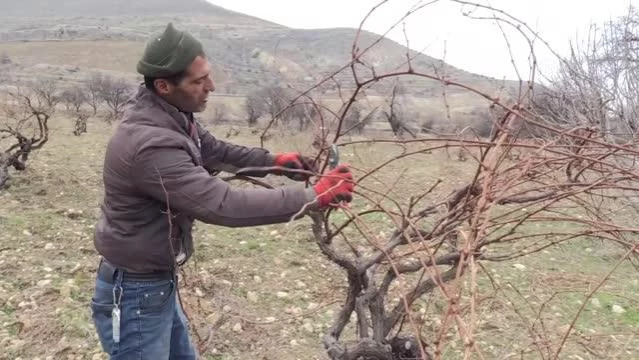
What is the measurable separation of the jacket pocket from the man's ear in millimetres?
709

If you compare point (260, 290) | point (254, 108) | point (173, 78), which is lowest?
point (254, 108)

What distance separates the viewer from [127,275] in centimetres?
229

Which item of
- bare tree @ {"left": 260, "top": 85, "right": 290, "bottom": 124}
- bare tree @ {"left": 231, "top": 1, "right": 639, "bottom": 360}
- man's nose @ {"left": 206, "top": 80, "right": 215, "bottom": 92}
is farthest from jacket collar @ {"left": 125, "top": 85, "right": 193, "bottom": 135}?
bare tree @ {"left": 231, "top": 1, "right": 639, "bottom": 360}

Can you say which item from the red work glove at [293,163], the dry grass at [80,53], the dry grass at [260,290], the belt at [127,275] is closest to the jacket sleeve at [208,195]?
the belt at [127,275]

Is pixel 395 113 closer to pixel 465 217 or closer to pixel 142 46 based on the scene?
pixel 465 217

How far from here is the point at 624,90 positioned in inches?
258

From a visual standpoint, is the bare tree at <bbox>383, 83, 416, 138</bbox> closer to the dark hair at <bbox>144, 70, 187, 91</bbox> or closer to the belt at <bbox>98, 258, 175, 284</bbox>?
the dark hair at <bbox>144, 70, 187, 91</bbox>

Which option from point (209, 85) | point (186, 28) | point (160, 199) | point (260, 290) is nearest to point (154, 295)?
point (160, 199)

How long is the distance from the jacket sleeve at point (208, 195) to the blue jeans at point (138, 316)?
0.46 metres

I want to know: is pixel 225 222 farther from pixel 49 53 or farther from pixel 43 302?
pixel 49 53

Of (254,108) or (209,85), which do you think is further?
(254,108)

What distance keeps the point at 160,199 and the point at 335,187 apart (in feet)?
1.96

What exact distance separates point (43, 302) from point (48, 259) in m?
0.94

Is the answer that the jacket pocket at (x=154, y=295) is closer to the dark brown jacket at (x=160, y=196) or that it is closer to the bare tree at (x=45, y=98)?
the dark brown jacket at (x=160, y=196)
